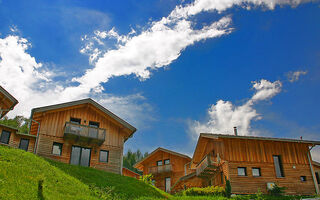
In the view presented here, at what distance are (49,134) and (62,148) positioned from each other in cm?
172

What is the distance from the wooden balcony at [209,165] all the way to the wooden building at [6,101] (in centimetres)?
1716

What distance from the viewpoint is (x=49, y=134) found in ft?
81.7

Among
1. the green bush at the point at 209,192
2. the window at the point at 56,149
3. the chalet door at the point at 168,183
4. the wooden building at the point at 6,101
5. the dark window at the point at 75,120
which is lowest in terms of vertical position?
the green bush at the point at 209,192

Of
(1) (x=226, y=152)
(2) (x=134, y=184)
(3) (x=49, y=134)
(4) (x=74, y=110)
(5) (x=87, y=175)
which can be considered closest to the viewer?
(5) (x=87, y=175)

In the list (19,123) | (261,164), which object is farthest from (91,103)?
(19,123)

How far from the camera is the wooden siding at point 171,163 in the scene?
123 ft

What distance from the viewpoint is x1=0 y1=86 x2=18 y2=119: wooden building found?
22.3m

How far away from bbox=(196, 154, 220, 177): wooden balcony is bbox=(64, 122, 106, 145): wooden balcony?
32.1ft

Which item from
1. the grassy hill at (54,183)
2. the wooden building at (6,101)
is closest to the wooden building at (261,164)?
the grassy hill at (54,183)

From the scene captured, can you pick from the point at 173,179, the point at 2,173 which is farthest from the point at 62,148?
the point at 173,179

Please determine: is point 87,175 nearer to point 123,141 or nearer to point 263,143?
point 123,141

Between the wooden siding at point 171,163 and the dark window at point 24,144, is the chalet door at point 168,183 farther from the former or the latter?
the dark window at point 24,144

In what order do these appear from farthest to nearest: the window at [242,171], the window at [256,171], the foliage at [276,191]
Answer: the window at [256,171], the window at [242,171], the foliage at [276,191]

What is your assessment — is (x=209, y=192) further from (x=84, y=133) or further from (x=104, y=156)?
(x=84, y=133)
